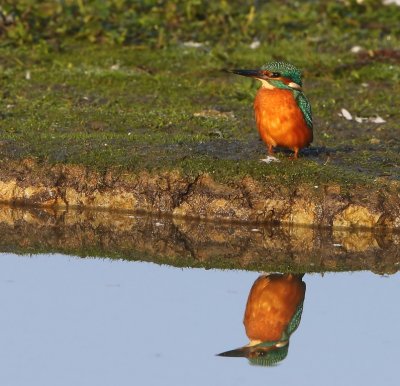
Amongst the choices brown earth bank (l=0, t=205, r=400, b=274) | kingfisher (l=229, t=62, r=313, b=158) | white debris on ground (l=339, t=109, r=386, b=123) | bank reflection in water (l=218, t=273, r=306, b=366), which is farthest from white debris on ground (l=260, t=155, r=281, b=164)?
white debris on ground (l=339, t=109, r=386, b=123)

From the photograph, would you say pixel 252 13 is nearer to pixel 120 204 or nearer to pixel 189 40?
pixel 189 40

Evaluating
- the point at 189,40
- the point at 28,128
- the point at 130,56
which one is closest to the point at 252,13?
the point at 189,40

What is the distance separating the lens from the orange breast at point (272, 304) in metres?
8.50

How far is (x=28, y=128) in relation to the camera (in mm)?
12086

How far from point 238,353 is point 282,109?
3084 mm

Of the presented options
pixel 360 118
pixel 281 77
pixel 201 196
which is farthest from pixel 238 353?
pixel 360 118

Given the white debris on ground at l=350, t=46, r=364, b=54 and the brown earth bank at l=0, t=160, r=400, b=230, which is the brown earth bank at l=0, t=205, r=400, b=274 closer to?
the brown earth bank at l=0, t=160, r=400, b=230

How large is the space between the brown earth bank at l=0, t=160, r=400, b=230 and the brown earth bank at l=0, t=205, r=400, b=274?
0.08 metres

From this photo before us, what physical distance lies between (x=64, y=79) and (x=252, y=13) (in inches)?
118

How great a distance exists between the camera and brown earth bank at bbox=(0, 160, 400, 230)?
10.4 m

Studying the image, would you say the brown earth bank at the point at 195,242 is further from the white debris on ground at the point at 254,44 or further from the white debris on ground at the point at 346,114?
the white debris on ground at the point at 254,44

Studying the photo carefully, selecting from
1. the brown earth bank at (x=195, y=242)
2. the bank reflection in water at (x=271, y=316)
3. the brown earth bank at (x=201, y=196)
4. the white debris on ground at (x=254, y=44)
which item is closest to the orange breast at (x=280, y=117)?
the brown earth bank at (x=201, y=196)

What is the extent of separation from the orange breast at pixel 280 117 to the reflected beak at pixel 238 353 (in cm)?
288

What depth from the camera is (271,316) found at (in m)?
8.78
